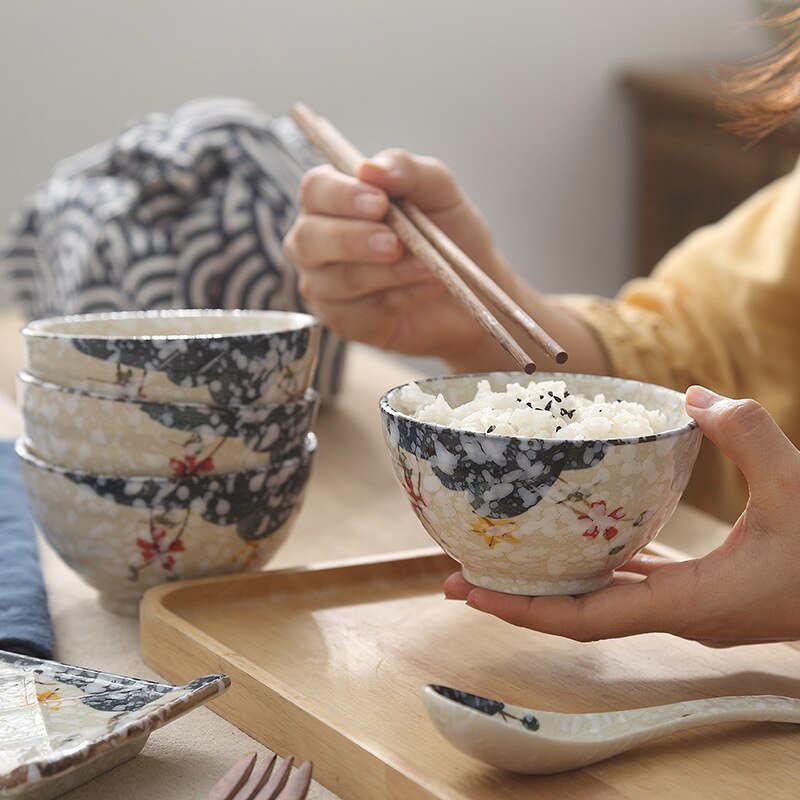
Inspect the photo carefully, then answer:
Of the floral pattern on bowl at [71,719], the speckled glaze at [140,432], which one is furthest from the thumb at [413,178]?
the floral pattern on bowl at [71,719]

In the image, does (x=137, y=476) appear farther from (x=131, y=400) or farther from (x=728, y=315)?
(x=728, y=315)

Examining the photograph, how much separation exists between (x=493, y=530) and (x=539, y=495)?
4 centimetres

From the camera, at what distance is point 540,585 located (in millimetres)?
614

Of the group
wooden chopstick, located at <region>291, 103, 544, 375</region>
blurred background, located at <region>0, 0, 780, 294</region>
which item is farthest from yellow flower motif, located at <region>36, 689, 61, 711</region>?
blurred background, located at <region>0, 0, 780, 294</region>

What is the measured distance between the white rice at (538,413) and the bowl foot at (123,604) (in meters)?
0.26

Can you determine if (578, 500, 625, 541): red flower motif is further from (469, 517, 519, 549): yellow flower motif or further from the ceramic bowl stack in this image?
the ceramic bowl stack

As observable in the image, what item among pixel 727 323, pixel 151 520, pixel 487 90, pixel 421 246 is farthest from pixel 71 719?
pixel 487 90

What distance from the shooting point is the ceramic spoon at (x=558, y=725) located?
49 centimetres

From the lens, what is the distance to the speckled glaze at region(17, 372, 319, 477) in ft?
2.29

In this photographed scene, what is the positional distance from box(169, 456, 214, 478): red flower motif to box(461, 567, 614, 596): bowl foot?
205 mm

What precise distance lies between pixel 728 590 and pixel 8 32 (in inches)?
88.2

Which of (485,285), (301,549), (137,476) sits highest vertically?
(485,285)

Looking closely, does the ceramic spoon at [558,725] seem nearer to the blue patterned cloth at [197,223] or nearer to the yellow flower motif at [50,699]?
the yellow flower motif at [50,699]

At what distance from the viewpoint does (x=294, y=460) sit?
0.76 m
